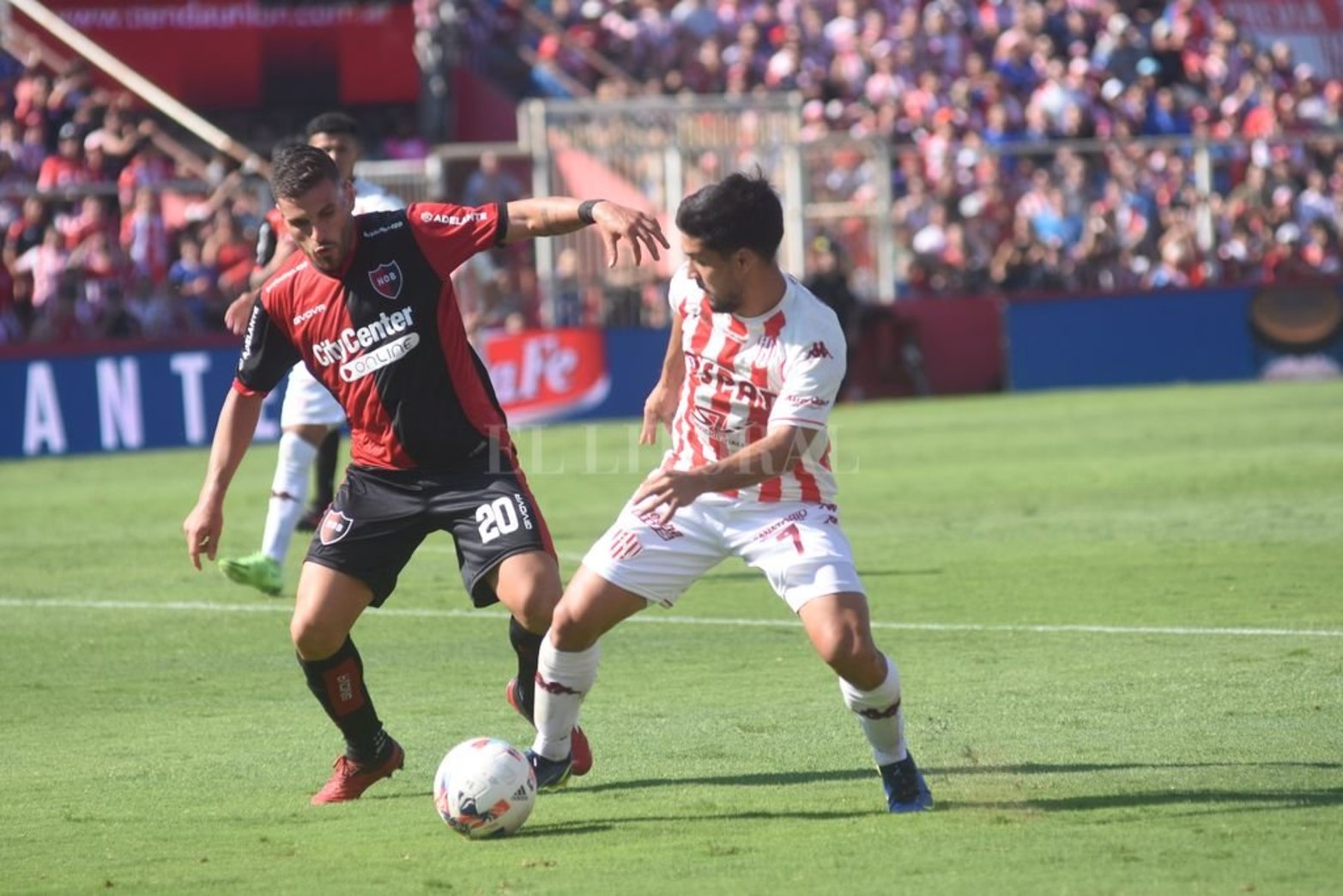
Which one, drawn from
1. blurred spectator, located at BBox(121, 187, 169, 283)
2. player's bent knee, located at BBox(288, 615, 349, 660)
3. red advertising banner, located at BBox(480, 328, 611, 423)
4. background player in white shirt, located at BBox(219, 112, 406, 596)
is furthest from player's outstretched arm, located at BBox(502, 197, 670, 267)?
blurred spectator, located at BBox(121, 187, 169, 283)

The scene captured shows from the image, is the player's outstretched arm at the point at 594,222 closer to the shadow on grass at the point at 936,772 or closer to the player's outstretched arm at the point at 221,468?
the player's outstretched arm at the point at 221,468

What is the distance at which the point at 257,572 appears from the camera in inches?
433

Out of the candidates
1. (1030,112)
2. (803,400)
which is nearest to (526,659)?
(803,400)

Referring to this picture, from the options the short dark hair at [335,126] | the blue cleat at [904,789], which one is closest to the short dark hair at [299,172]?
the blue cleat at [904,789]

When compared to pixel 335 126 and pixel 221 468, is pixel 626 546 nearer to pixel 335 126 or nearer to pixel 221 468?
pixel 221 468

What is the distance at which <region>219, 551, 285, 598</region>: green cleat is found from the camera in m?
10.9

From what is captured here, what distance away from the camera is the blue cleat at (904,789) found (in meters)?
6.35

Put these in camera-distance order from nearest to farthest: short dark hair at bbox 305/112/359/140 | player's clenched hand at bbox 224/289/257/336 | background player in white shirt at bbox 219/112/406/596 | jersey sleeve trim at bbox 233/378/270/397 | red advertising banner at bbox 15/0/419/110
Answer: jersey sleeve trim at bbox 233/378/270/397 < player's clenched hand at bbox 224/289/257/336 < short dark hair at bbox 305/112/359/140 < background player in white shirt at bbox 219/112/406/596 < red advertising banner at bbox 15/0/419/110

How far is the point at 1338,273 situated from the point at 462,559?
2154cm

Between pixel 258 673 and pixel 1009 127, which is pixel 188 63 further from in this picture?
pixel 258 673

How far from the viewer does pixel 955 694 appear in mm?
8281

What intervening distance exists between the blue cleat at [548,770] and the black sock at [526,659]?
0.86ft

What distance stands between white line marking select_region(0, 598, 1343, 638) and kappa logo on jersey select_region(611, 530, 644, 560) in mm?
3740

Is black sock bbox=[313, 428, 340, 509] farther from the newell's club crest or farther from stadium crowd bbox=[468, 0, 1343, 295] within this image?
stadium crowd bbox=[468, 0, 1343, 295]
